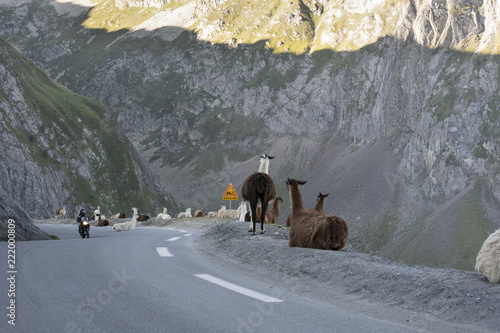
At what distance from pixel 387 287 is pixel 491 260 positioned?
161 cm

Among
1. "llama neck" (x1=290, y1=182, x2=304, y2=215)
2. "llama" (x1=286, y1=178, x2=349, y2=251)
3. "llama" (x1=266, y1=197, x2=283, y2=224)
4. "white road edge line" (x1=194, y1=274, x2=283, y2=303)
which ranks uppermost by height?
Answer: "llama neck" (x1=290, y1=182, x2=304, y2=215)

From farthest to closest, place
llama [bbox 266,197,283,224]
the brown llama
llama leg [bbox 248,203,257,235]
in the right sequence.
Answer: llama [bbox 266,197,283,224] → llama leg [bbox 248,203,257,235] → the brown llama

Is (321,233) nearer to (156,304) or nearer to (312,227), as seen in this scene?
(312,227)

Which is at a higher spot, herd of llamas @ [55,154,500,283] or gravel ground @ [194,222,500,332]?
herd of llamas @ [55,154,500,283]

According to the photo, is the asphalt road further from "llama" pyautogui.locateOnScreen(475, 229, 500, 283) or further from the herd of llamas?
the herd of llamas

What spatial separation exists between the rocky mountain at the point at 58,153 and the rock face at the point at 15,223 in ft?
206

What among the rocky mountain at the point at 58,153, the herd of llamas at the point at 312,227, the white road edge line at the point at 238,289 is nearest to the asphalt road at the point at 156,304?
the white road edge line at the point at 238,289

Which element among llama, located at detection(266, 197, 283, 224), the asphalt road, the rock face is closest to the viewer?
the asphalt road

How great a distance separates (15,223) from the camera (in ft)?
64.2

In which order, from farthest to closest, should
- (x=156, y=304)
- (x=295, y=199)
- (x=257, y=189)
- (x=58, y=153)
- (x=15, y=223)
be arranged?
(x=58, y=153)
(x=15, y=223)
(x=257, y=189)
(x=295, y=199)
(x=156, y=304)

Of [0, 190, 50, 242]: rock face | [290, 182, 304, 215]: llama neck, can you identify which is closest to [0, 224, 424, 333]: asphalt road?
[290, 182, 304, 215]: llama neck

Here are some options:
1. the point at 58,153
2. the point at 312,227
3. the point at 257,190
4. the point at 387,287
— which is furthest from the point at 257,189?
the point at 58,153

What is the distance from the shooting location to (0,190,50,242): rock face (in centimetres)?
1844

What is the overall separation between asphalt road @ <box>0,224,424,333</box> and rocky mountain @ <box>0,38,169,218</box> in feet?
252
